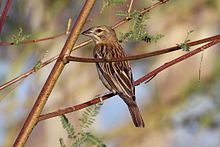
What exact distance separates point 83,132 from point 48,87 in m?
0.28

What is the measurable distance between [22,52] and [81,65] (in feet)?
3.05

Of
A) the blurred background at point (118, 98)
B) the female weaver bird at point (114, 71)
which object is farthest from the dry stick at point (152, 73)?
the blurred background at point (118, 98)

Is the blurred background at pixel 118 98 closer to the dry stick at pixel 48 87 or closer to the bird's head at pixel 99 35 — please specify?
the bird's head at pixel 99 35

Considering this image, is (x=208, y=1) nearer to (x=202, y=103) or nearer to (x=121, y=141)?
(x=202, y=103)

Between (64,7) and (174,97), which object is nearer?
(64,7)

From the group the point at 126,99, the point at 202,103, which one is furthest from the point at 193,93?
the point at 126,99

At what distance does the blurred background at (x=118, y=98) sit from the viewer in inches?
292

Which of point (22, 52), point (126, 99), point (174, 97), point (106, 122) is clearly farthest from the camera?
point (106, 122)

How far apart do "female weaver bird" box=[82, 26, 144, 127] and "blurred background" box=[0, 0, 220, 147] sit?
2.19 m

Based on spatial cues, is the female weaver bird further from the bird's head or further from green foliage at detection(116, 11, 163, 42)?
green foliage at detection(116, 11, 163, 42)

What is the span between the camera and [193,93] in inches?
313

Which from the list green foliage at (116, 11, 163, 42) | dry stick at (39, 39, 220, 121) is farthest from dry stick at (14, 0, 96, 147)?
green foliage at (116, 11, 163, 42)

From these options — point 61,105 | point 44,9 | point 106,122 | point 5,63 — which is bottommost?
point 106,122

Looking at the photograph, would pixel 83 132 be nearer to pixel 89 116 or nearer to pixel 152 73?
pixel 89 116
